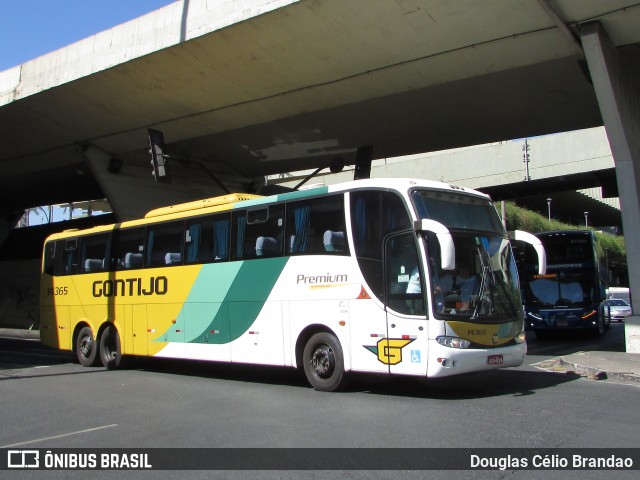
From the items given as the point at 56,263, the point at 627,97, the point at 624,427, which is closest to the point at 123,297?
the point at 56,263

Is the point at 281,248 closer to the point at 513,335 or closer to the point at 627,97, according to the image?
the point at 513,335

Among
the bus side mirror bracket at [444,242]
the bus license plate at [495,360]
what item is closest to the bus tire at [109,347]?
the bus side mirror bracket at [444,242]

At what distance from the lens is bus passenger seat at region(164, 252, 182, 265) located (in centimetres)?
1268

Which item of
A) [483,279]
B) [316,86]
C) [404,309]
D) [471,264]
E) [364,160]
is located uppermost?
[316,86]

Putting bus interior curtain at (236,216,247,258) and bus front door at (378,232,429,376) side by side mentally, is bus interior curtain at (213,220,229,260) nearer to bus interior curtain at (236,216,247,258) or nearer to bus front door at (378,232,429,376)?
bus interior curtain at (236,216,247,258)

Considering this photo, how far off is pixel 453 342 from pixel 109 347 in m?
9.41

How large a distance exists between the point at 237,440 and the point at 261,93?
13741 mm

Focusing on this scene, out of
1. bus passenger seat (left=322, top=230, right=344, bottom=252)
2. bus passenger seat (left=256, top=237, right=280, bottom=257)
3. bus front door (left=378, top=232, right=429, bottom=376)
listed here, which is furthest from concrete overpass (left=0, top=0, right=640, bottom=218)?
bus front door (left=378, top=232, right=429, bottom=376)

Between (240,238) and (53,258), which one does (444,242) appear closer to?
(240,238)

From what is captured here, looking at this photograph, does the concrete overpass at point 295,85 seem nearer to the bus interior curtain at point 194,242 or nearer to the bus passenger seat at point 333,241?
the bus interior curtain at point 194,242

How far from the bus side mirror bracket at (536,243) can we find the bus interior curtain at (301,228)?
3.57 m

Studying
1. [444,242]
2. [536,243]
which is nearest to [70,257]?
[444,242]

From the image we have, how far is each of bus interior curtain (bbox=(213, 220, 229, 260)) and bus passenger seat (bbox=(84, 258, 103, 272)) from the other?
4285 mm

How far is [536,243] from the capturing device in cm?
970
